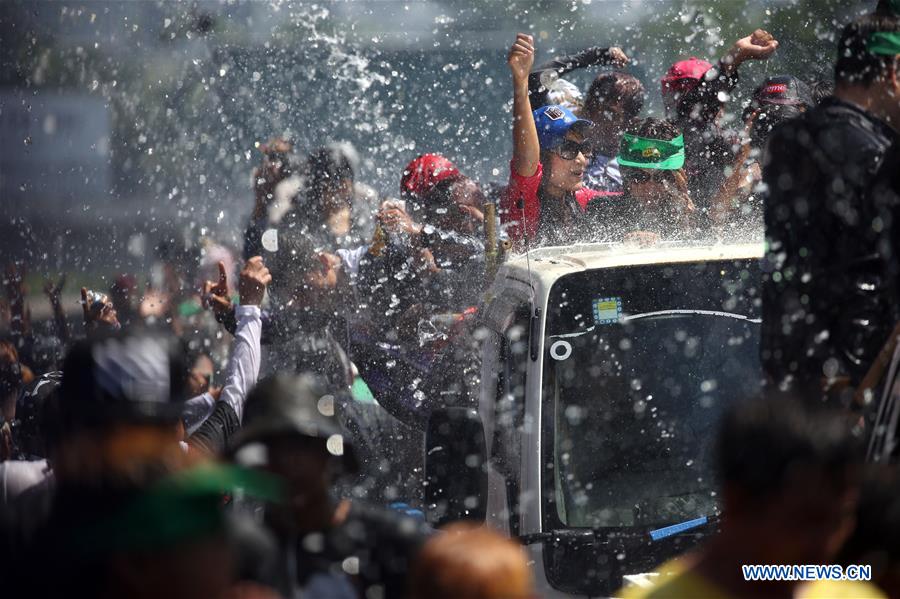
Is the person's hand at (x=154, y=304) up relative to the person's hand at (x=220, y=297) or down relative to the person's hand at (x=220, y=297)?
down

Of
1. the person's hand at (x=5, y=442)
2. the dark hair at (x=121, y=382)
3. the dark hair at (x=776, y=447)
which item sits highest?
the dark hair at (x=121, y=382)

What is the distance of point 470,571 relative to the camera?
8.76 feet

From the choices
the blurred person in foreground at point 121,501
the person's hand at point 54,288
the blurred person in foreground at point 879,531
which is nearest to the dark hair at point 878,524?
the blurred person in foreground at point 879,531

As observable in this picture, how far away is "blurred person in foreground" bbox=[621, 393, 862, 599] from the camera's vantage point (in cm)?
273

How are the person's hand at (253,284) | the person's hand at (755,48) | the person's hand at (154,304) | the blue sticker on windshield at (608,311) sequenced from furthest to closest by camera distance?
1. the person's hand at (154,304)
2. the person's hand at (755,48)
3. the person's hand at (253,284)
4. the blue sticker on windshield at (608,311)

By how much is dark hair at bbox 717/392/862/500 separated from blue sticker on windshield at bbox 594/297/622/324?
5.98 feet

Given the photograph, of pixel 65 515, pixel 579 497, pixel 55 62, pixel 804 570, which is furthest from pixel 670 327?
pixel 55 62

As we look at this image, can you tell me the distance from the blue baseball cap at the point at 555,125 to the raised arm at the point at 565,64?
0.77m

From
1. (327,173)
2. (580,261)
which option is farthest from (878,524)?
(327,173)

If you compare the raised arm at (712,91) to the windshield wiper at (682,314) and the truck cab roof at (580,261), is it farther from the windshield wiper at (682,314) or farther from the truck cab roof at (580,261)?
the windshield wiper at (682,314)

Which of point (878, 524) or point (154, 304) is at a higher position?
point (878, 524)

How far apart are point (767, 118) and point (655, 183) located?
93cm

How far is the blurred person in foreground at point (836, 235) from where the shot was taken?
11.4 ft

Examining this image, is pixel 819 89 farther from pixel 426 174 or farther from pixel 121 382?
pixel 121 382
